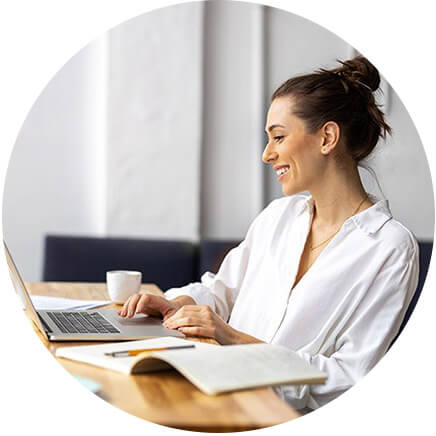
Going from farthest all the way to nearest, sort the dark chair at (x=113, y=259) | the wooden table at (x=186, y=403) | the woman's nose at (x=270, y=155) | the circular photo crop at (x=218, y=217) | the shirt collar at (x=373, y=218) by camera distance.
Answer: the dark chair at (x=113, y=259), the woman's nose at (x=270, y=155), the shirt collar at (x=373, y=218), the circular photo crop at (x=218, y=217), the wooden table at (x=186, y=403)

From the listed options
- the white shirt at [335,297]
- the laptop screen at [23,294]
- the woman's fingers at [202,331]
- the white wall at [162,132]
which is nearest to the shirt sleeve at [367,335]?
the white shirt at [335,297]

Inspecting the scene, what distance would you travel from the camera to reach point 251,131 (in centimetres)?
205

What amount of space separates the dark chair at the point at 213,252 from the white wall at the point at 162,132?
0.31ft

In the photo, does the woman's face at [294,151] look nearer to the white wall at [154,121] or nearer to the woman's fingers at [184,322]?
the woman's fingers at [184,322]

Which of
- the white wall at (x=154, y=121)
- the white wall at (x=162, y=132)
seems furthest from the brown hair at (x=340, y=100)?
the white wall at (x=154, y=121)

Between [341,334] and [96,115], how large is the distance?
123 cm

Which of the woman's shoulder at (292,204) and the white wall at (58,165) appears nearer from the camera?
the woman's shoulder at (292,204)

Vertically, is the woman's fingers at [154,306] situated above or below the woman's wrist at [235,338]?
above

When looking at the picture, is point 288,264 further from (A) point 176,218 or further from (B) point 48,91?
(B) point 48,91

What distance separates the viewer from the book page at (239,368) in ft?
1.92

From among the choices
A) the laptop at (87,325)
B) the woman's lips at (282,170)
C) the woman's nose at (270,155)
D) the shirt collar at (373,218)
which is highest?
the woman's nose at (270,155)

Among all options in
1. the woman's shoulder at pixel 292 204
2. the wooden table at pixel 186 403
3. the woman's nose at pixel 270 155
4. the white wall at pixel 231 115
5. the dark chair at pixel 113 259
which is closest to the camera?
the wooden table at pixel 186 403

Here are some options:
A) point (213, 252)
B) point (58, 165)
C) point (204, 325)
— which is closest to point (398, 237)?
point (204, 325)

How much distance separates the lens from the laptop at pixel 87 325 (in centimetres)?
80
